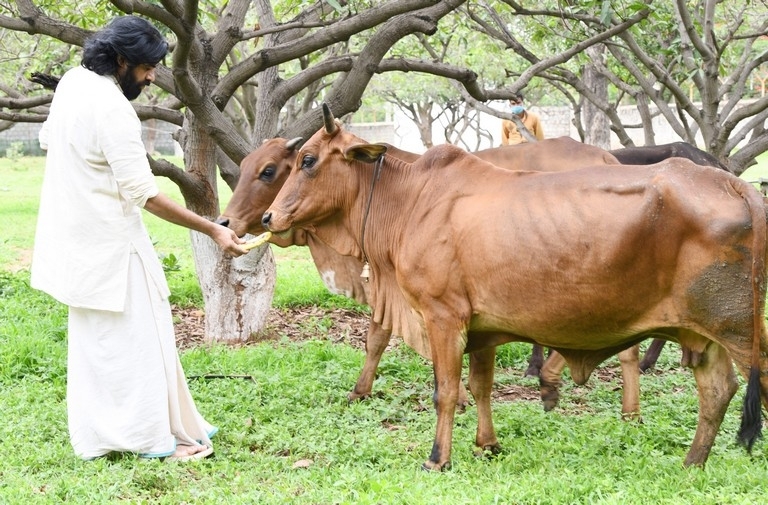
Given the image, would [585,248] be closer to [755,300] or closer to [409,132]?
[755,300]

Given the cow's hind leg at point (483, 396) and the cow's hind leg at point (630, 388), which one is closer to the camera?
the cow's hind leg at point (483, 396)

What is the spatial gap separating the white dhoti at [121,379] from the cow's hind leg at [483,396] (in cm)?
158

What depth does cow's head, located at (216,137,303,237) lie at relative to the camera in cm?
633

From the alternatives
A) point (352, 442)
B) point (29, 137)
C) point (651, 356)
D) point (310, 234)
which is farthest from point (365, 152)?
point (29, 137)

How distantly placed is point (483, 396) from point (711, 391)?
118cm

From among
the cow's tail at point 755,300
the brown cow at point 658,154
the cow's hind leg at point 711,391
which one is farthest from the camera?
the brown cow at point 658,154

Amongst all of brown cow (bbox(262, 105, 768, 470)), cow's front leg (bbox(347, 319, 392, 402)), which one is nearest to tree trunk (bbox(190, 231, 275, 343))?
cow's front leg (bbox(347, 319, 392, 402))

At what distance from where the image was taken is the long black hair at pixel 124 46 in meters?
4.59

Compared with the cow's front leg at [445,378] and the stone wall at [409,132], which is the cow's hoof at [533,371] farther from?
the stone wall at [409,132]

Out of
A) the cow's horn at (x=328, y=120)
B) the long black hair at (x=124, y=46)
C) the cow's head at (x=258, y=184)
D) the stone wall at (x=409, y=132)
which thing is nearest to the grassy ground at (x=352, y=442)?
the cow's head at (x=258, y=184)

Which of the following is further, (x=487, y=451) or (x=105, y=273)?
(x=487, y=451)

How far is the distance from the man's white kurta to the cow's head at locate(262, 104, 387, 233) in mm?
817

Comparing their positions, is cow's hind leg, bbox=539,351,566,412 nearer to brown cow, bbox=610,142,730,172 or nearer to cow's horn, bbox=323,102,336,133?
brown cow, bbox=610,142,730,172

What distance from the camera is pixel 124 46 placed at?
4.60m
